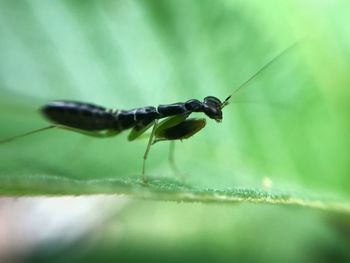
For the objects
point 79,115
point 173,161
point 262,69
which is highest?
point 262,69

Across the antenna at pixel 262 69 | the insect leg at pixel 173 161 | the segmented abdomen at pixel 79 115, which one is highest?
the antenna at pixel 262 69

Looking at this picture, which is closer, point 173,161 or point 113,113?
point 173,161

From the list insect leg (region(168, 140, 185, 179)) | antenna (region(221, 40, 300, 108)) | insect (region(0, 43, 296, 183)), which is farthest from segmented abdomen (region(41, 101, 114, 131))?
antenna (region(221, 40, 300, 108))

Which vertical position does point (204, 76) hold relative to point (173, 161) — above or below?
above

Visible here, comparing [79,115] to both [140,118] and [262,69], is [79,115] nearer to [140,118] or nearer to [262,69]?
[140,118]

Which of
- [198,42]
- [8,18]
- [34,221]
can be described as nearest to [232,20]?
[198,42]

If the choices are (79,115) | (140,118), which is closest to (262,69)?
(140,118)

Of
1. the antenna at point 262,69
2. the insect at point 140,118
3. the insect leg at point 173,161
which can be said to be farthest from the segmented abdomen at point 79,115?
the antenna at point 262,69

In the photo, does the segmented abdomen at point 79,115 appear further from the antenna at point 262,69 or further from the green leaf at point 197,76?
the antenna at point 262,69

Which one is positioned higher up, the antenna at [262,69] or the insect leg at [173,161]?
the antenna at [262,69]
